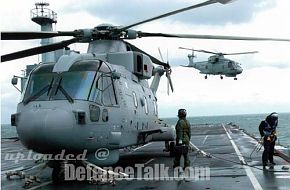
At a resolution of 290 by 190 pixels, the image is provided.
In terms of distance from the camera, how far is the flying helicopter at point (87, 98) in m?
10.5

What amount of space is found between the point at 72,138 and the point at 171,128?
8.31 meters

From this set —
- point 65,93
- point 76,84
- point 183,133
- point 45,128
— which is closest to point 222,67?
point 183,133

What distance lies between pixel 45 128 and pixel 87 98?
1569 millimetres

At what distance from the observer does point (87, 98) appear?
11297 millimetres

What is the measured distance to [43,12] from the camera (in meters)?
55.1

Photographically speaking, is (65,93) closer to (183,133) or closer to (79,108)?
(79,108)

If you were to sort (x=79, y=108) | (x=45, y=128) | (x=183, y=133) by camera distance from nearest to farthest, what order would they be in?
(x=45, y=128)
(x=79, y=108)
(x=183, y=133)

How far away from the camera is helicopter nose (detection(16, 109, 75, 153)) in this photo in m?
10.2

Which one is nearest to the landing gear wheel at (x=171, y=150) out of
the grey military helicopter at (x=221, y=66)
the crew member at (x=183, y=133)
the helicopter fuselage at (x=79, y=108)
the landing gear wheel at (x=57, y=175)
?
the helicopter fuselage at (x=79, y=108)

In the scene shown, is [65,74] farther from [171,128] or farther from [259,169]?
[171,128]

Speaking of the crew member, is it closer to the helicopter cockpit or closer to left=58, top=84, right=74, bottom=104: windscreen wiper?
the helicopter cockpit

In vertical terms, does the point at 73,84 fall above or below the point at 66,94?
above

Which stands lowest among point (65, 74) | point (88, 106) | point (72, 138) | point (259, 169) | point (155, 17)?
point (259, 169)

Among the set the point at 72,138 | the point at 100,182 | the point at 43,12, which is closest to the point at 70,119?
the point at 72,138
